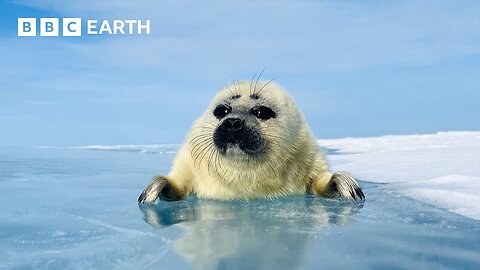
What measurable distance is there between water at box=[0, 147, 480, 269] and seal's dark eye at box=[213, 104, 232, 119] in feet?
2.66

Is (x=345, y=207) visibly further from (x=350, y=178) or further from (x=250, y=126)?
(x=250, y=126)

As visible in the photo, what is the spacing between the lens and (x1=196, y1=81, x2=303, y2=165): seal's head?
421 cm

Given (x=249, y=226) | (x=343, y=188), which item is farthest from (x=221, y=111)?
(x=249, y=226)

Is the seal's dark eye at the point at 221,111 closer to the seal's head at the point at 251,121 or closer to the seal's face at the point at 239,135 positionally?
the seal's head at the point at 251,121

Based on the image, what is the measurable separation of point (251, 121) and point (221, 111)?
46 centimetres

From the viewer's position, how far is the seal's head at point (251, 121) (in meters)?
4.21

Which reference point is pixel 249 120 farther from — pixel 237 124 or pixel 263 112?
pixel 263 112

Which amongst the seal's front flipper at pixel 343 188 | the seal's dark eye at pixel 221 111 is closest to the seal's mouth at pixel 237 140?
the seal's dark eye at pixel 221 111

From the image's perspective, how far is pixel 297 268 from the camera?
2.31m

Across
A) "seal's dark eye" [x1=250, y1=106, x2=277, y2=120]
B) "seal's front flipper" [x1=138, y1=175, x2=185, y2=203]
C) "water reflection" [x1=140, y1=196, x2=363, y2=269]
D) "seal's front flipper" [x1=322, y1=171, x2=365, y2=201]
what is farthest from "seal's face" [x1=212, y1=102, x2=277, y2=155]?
"seal's front flipper" [x1=322, y1=171, x2=365, y2=201]

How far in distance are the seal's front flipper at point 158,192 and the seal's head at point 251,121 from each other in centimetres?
60

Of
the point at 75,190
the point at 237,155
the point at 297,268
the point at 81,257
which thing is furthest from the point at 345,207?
the point at 75,190

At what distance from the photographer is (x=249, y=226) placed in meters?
3.25

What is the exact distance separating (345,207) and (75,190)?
310cm
